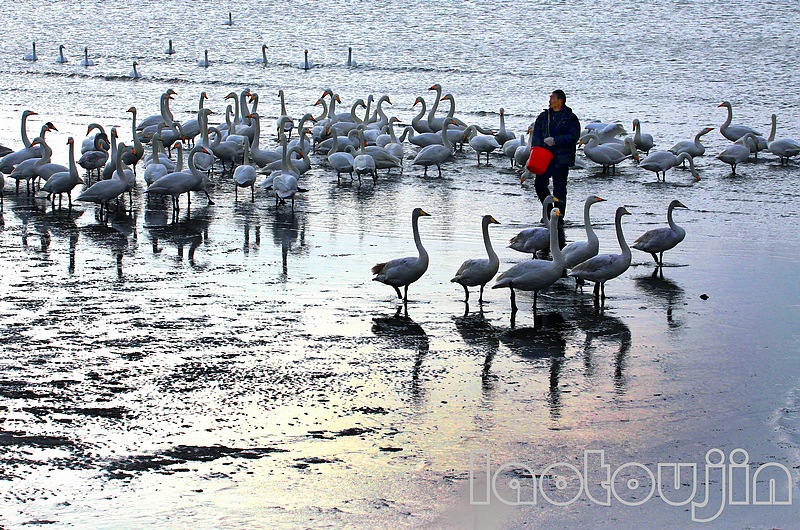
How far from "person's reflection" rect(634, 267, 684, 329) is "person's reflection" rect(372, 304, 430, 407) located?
7.75 feet

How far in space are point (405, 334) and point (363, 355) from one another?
0.74 m

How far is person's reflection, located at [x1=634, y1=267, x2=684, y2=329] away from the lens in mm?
10305

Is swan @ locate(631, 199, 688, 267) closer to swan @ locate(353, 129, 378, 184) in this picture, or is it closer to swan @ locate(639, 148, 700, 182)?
swan @ locate(639, 148, 700, 182)

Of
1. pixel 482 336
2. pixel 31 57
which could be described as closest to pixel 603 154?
pixel 482 336

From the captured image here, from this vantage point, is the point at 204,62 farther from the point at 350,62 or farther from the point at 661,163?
the point at 661,163

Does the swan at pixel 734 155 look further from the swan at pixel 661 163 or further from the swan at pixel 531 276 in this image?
the swan at pixel 531 276

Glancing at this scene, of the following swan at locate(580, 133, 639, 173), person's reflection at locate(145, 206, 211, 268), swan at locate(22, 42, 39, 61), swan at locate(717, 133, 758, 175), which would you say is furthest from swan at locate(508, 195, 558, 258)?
swan at locate(22, 42, 39, 61)

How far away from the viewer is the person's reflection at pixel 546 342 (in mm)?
8297

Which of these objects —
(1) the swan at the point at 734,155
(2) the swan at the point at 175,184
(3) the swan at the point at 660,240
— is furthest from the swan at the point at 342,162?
(3) the swan at the point at 660,240

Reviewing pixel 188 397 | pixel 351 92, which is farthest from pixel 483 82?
pixel 188 397

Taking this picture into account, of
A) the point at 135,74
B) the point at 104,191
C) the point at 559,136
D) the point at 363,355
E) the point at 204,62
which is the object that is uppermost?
the point at 204,62

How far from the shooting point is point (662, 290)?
35.9 ft

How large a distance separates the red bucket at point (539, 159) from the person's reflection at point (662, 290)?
92.6 inches

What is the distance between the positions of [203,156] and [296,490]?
41.6 feet
